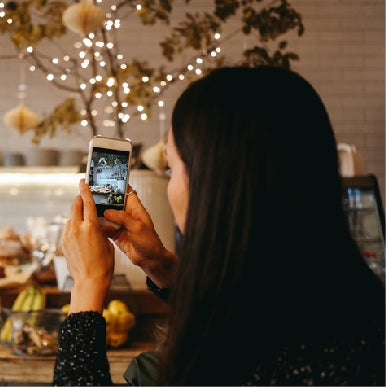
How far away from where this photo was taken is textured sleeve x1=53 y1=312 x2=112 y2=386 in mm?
818

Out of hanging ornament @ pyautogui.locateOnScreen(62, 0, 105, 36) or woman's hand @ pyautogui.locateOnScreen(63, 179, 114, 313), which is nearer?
woman's hand @ pyautogui.locateOnScreen(63, 179, 114, 313)

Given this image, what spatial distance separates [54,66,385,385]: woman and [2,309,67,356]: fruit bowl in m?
1.14

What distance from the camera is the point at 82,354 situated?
0.83 m

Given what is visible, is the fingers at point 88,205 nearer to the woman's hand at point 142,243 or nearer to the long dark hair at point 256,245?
the woman's hand at point 142,243

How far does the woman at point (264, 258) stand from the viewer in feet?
2.44

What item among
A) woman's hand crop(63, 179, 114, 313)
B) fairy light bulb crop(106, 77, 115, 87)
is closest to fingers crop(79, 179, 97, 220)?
woman's hand crop(63, 179, 114, 313)

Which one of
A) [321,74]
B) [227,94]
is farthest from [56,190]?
[321,74]

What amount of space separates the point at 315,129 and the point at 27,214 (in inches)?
161

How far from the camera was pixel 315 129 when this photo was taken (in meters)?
0.80

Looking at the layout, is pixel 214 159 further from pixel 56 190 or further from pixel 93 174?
pixel 56 190

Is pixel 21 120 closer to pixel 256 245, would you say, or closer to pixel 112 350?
pixel 112 350

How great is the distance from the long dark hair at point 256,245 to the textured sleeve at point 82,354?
10 centimetres

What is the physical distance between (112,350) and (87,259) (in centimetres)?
112

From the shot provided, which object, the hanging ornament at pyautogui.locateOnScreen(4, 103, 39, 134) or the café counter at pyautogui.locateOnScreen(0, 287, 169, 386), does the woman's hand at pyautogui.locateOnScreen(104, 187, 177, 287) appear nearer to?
the café counter at pyautogui.locateOnScreen(0, 287, 169, 386)
